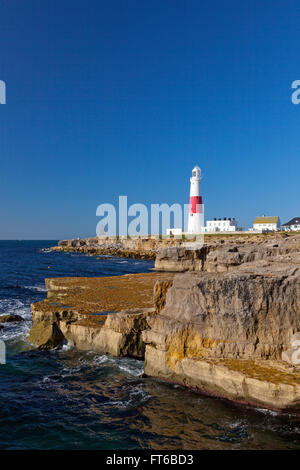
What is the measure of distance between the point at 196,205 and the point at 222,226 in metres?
35.8

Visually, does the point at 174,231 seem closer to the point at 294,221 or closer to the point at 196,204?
the point at 196,204

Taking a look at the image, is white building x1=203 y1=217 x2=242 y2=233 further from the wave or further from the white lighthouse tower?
the wave

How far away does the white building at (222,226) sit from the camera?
354 ft

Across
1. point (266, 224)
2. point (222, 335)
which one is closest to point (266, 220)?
point (266, 224)

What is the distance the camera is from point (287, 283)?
1196 cm

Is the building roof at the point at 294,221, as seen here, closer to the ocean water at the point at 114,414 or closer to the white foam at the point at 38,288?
the white foam at the point at 38,288

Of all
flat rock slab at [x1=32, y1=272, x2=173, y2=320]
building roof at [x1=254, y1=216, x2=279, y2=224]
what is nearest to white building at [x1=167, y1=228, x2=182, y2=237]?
building roof at [x1=254, y1=216, x2=279, y2=224]

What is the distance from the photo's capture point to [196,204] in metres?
76.6

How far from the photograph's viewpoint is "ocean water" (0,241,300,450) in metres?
9.38

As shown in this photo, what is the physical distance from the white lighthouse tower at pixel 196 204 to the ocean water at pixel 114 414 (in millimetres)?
62489

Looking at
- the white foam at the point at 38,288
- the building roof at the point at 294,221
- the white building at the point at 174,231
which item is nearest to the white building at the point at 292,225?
the building roof at the point at 294,221

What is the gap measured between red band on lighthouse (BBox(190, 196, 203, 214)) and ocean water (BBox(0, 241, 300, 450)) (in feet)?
207
